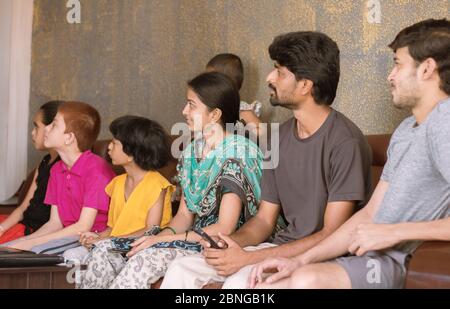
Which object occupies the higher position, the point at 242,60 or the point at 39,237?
the point at 242,60

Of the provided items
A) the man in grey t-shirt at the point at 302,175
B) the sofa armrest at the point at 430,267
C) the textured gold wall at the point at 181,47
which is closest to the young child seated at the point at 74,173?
the textured gold wall at the point at 181,47

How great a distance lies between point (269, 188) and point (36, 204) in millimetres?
1717

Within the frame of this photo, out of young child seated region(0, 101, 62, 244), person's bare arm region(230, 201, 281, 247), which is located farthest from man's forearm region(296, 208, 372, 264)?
young child seated region(0, 101, 62, 244)

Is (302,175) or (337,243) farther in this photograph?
(302,175)

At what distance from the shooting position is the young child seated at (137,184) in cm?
360

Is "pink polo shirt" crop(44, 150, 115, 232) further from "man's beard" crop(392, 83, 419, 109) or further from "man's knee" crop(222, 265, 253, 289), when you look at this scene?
"man's beard" crop(392, 83, 419, 109)

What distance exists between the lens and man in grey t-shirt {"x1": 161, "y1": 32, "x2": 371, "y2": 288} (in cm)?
262

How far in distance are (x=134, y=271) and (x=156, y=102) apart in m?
2.60

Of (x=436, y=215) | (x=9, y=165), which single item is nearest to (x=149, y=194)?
(x=436, y=215)

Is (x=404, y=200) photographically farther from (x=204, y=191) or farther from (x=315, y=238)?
(x=204, y=191)

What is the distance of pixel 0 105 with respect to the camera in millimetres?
6277

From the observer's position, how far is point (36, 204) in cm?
423

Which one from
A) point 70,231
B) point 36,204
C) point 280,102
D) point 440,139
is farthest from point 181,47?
point 440,139
